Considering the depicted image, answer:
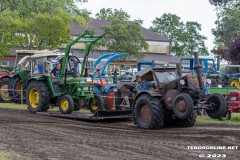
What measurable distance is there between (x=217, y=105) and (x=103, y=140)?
4.06 m

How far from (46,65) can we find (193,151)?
9.95 meters

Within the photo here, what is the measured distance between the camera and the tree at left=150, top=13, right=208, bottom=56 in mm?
78750

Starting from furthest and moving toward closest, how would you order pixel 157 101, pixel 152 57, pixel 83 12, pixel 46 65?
pixel 152 57 < pixel 83 12 < pixel 46 65 < pixel 157 101

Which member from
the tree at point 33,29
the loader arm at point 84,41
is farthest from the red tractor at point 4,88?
the tree at point 33,29

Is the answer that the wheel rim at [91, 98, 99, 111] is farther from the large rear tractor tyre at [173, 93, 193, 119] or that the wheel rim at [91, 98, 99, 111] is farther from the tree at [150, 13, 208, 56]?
the tree at [150, 13, 208, 56]

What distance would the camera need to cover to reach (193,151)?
1010 cm

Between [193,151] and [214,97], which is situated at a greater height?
[214,97]

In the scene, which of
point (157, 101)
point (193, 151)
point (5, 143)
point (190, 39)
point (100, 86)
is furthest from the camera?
point (190, 39)

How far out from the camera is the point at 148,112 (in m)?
14.4

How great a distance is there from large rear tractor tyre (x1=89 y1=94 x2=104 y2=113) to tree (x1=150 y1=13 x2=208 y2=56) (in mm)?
60643

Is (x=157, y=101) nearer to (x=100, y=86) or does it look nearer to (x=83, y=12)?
(x=100, y=86)

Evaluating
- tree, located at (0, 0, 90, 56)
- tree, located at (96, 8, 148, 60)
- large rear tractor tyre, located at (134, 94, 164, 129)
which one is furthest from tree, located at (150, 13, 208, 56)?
large rear tractor tyre, located at (134, 94, 164, 129)

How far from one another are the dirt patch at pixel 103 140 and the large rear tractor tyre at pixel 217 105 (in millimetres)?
469

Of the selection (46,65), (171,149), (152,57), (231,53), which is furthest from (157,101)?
(152,57)
